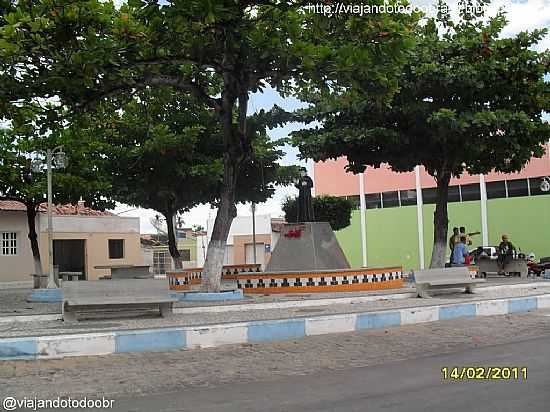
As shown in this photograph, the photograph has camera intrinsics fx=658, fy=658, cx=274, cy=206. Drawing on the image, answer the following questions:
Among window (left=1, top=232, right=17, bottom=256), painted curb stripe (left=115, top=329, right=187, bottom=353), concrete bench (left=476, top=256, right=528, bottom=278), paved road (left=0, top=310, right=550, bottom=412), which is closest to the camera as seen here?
paved road (left=0, top=310, right=550, bottom=412)

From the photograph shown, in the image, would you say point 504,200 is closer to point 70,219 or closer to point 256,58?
point 70,219

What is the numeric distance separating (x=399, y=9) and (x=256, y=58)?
2.71 m

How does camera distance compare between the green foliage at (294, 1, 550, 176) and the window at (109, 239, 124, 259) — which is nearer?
the green foliage at (294, 1, 550, 176)

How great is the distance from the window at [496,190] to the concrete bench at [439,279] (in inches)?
781

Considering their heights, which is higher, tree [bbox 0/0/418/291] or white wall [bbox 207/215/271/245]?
tree [bbox 0/0/418/291]

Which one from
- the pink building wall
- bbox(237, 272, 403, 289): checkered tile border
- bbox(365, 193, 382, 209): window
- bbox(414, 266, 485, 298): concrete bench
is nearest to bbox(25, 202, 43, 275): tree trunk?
bbox(237, 272, 403, 289): checkered tile border

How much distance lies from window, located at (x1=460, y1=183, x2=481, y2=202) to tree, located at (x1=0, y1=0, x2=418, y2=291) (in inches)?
873

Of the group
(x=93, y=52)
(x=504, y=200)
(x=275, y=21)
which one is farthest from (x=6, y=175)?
(x=504, y=200)

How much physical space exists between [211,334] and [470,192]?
27.1 meters

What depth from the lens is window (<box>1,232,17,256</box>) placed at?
28.1 meters

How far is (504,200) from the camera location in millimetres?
32219

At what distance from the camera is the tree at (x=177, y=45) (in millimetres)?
10141

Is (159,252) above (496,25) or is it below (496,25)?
below

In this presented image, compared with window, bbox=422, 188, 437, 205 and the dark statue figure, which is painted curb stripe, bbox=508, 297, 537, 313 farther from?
window, bbox=422, 188, 437, 205
